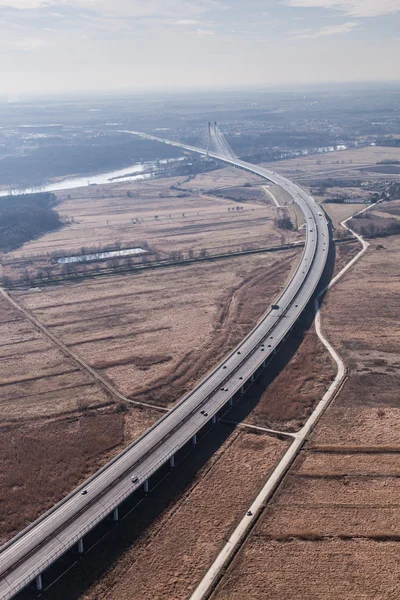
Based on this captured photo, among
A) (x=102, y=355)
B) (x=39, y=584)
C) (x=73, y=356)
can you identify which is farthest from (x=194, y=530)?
(x=73, y=356)

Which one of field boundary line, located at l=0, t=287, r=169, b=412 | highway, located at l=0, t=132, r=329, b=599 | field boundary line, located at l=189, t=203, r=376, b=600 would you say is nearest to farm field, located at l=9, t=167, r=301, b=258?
field boundary line, located at l=0, t=287, r=169, b=412

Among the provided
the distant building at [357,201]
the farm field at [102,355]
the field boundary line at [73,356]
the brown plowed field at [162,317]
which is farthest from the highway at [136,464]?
the distant building at [357,201]

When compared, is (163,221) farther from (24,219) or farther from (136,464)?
(136,464)

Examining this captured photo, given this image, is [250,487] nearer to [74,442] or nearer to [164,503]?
[164,503]

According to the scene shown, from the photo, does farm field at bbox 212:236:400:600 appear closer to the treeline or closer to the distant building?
the treeline

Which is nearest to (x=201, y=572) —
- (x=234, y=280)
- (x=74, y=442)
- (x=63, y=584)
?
(x=63, y=584)

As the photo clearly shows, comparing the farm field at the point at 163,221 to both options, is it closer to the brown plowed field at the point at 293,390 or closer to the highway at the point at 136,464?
the highway at the point at 136,464
